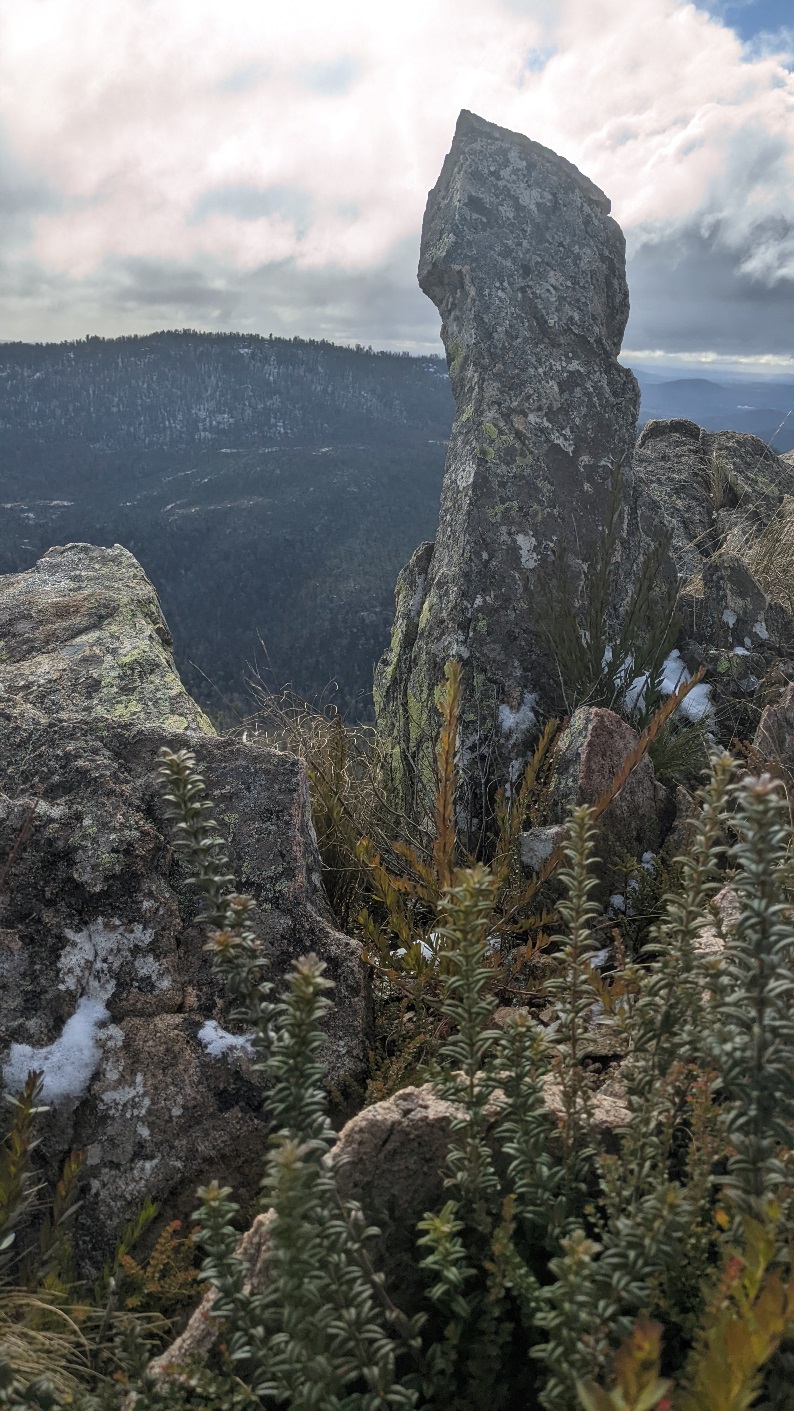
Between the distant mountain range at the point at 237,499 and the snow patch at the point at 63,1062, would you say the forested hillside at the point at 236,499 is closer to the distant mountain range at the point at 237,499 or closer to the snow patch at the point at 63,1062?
the distant mountain range at the point at 237,499

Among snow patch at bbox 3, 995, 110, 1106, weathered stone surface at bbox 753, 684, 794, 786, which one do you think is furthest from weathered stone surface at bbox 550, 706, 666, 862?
snow patch at bbox 3, 995, 110, 1106

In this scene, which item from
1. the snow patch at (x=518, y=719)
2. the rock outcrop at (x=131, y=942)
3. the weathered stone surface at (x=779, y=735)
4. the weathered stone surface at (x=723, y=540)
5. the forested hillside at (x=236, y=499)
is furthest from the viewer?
the forested hillside at (x=236, y=499)

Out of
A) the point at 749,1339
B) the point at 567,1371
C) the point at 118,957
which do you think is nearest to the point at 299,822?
the point at 118,957

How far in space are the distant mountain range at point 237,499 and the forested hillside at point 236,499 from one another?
35 cm

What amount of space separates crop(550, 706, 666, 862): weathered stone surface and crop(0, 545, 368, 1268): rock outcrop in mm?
1252

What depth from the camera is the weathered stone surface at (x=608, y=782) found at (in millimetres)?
3592

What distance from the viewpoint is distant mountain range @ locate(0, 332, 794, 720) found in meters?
108

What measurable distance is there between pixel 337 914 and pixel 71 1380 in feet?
7.08

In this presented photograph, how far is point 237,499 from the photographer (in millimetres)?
146500

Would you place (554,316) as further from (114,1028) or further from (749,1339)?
(749,1339)

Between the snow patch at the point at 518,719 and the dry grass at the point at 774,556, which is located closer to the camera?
the snow patch at the point at 518,719

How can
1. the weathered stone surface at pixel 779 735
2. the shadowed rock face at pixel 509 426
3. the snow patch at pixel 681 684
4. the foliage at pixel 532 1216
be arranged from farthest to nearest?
the shadowed rock face at pixel 509 426, the snow patch at pixel 681 684, the weathered stone surface at pixel 779 735, the foliage at pixel 532 1216

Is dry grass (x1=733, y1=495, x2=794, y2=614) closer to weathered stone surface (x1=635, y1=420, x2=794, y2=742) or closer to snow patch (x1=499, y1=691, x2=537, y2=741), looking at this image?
weathered stone surface (x1=635, y1=420, x2=794, y2=742)

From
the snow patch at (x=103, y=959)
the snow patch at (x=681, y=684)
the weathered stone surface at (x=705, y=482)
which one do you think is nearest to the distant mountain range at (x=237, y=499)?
the weathered stone surface at (x=705, y=482)
